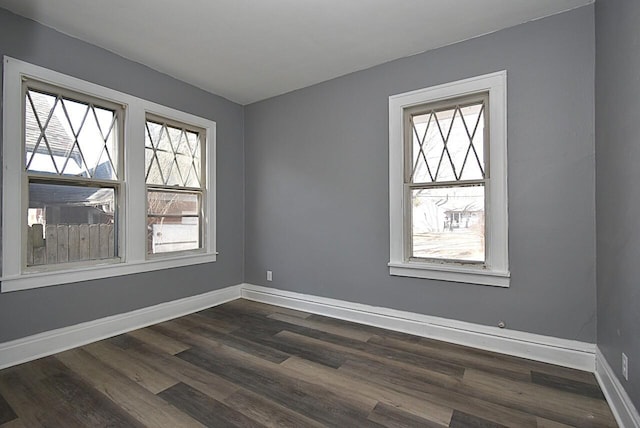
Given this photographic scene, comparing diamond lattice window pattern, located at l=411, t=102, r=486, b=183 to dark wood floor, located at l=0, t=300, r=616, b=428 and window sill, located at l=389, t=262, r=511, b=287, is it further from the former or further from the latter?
dark wood floor, located at l=0, t=300, r=616, b=428

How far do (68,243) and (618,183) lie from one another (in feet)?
13.8

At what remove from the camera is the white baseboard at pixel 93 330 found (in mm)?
2381

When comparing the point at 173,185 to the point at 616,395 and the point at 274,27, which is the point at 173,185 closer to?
the point at 274,27

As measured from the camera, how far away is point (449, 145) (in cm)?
290

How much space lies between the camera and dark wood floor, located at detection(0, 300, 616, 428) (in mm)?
1764

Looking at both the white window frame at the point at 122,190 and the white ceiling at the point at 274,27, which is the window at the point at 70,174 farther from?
the white ceiling at the point at 274,27

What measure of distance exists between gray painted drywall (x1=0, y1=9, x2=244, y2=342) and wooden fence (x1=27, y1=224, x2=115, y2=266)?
0.26 metres

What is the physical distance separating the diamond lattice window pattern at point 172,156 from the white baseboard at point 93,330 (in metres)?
1.43

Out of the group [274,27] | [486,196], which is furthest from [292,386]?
[274,27]

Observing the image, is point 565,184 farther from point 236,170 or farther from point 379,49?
point 236,170

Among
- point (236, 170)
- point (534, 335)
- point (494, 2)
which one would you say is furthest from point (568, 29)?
point (236, 170)

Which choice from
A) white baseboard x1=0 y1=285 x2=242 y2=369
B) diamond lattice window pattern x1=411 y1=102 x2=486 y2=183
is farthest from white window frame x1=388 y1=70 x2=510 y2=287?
white baseboard x1=0 y1=285 x2=242 y2=369

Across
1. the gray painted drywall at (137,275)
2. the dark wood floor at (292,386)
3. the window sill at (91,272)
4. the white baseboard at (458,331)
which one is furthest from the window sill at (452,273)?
the window sill at (91,272)

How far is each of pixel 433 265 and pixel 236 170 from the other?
292 centimetres
